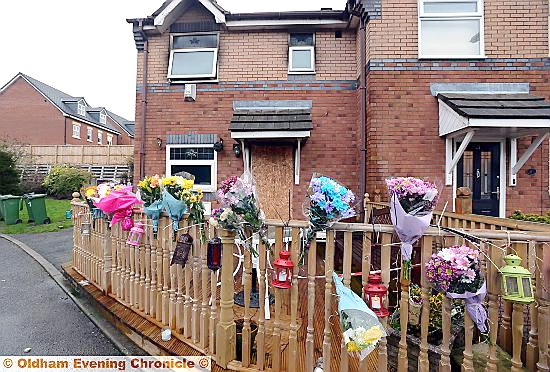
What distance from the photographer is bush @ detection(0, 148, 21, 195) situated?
13.3 metres

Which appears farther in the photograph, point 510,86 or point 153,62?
point 153,62

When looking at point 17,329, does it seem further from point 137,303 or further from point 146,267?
point 146,267

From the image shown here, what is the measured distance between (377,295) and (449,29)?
6873 mm

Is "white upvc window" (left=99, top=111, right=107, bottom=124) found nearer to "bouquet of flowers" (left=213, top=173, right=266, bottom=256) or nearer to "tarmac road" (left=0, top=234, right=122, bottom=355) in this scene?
"tarmac road" (left=0, top=234, right=122, bottom=355)

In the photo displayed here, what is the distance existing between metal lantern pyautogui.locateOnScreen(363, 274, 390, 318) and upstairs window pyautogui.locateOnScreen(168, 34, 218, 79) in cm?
685

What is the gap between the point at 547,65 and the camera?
625 centimetres

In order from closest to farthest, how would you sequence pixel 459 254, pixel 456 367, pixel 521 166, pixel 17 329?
pixel 459 254
pixel 456 367
pixel 17 329
pixel 521 166

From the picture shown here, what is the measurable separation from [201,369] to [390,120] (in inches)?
229

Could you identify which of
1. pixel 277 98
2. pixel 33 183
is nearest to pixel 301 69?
pixel 277 98

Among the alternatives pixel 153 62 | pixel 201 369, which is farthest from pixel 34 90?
pixel 201 369

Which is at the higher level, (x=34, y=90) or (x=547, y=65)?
(x=34, y=90)

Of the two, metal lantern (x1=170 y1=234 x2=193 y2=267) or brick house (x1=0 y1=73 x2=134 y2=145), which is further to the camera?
brick house (x1=0 y1=73 x2=134 y2=145)

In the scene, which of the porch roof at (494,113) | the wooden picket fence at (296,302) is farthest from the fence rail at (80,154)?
the porch roof at (494,113)

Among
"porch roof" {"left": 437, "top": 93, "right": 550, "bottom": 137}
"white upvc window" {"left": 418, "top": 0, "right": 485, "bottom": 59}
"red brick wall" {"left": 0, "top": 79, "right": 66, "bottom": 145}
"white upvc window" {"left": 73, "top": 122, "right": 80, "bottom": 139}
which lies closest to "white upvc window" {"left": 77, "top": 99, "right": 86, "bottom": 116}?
"white upvc window" {"left": 73, "top": 122, "right": 80, "bottom": 139}
